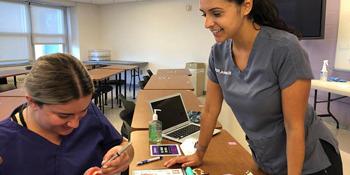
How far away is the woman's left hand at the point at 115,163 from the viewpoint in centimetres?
100

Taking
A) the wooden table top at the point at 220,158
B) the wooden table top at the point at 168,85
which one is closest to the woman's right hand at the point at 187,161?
the wooden table top at the point at 220,158

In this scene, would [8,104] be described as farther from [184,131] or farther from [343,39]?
[343,39]

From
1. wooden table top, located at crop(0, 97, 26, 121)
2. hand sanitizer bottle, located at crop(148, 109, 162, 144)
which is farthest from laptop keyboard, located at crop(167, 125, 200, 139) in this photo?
wooden table top, located at crop(0, 97, 26, 121)

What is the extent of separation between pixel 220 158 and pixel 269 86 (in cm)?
55

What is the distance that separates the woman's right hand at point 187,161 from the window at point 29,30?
5.18 metres

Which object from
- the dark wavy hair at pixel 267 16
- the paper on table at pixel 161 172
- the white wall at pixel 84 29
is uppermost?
the white wall at pixel 84 29

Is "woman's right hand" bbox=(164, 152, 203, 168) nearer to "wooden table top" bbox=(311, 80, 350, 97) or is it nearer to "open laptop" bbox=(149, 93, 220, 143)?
"open laptop" bbox=(149, 93, 220, 143)

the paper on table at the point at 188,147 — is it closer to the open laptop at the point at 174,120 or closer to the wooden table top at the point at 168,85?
the open laptop at the point at 174,120

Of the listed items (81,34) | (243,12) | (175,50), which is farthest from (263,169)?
(81,34)

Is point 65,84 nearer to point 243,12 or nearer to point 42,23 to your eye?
point 243,12

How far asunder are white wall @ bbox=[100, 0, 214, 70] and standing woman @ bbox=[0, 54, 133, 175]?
19.1 feet

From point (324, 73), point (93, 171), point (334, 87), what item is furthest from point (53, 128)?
point (324, 73)

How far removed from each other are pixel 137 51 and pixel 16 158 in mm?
7143

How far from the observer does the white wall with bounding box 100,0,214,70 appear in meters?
6.82
